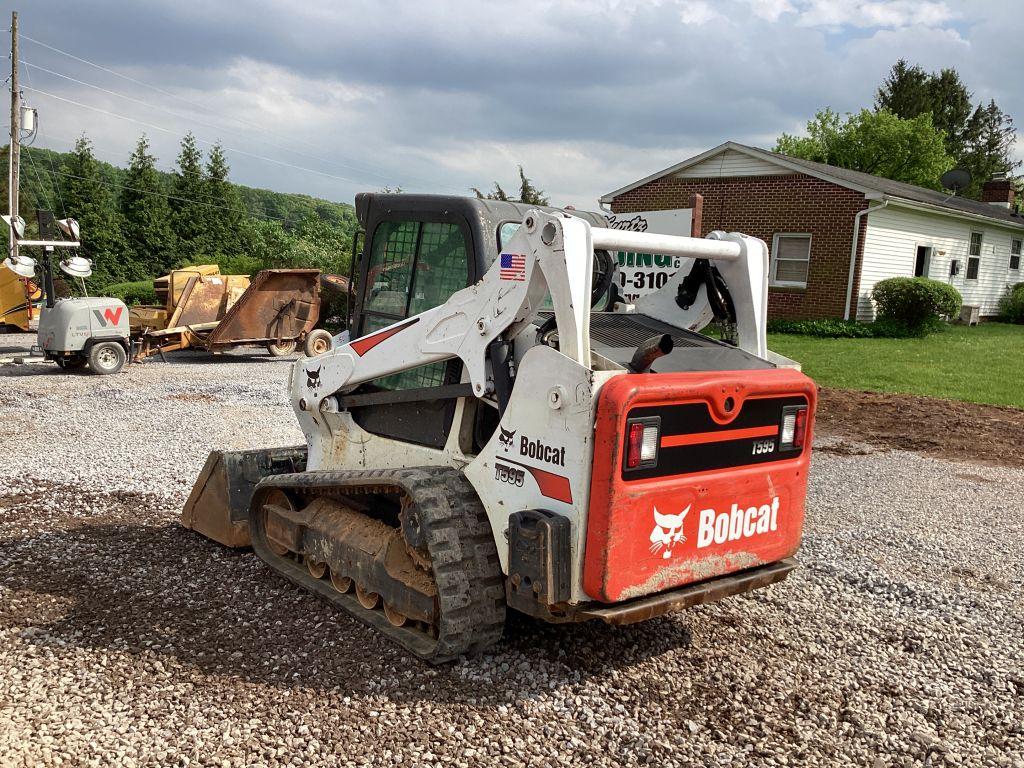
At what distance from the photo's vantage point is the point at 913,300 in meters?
19.4

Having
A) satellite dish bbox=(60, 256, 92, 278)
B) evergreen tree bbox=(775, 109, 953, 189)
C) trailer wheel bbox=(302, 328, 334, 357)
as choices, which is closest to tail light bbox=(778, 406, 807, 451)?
trailer wheel bbox=(302, 328, 334, 357)

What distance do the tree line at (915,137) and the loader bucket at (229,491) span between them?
143 ft

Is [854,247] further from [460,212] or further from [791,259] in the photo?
[460,212]

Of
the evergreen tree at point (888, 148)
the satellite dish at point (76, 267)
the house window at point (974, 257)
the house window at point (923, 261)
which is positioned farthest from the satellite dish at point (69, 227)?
the evergreen tree at point (888, 148)

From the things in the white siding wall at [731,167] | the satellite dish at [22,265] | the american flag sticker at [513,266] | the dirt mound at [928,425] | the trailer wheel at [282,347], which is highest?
the white siding wall at [731,167]

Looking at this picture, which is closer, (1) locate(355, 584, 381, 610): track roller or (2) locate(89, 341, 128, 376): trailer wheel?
(1) locate(355, 584, 381, 610): track roller

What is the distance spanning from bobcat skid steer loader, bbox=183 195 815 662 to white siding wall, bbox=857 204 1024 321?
17.8 m

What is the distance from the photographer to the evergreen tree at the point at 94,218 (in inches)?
1395

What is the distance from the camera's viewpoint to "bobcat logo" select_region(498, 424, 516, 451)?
366 cm

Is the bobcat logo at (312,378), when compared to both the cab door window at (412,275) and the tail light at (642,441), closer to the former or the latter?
the cab door window at (412,275)

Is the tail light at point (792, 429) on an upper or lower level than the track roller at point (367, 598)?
upper

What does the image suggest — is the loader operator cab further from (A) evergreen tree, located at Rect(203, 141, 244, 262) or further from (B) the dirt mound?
(A) evergreen tree, located at Rect(203, 141, 244, 262)

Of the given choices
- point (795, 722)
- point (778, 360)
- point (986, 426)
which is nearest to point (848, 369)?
point (986, 426)

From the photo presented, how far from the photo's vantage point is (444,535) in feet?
12.2
